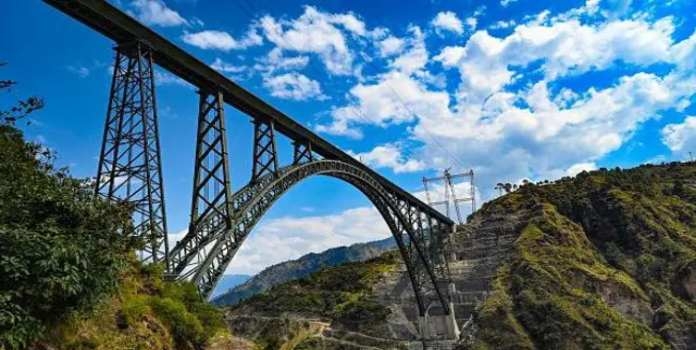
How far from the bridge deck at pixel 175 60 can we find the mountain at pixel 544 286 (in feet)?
77.2

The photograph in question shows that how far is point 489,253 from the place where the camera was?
2571 inches

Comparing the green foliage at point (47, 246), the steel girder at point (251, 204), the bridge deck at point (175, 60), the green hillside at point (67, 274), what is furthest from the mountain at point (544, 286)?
the green foliage at point (47, 246)

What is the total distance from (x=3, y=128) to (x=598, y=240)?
70.1m

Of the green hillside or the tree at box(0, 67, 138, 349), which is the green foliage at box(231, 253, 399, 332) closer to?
the green hillside

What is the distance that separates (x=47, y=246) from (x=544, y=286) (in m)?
52.4

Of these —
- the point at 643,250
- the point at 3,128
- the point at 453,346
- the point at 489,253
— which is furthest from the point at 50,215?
the point at 643,250

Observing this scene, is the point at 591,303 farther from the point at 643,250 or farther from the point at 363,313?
the point at 363,313

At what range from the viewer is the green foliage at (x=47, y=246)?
23.5 ft

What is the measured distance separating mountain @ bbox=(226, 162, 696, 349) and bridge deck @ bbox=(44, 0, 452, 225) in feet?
77.2

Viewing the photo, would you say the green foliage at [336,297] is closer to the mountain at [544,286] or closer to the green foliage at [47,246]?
the mountain at [544,286]

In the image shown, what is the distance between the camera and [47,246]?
7.48m

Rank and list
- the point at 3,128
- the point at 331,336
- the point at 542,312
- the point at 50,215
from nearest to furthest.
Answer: the point at 50,215, the point at 3,128, the point at 542,312, the point at 331,336

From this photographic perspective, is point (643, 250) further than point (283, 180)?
Yes

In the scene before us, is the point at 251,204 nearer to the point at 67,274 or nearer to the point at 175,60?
the point at 175,60
